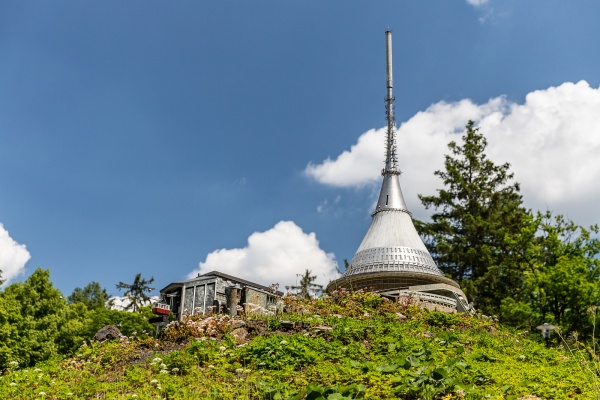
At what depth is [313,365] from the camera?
37.3ft

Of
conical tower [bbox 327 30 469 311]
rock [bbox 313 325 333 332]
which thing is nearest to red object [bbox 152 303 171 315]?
conical tower [bbox 327 30 469 311]

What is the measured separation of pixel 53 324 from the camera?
117 feet

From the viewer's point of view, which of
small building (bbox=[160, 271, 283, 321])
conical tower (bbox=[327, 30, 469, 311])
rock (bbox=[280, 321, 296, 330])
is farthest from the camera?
conical tower (bbox=[327, 30, 469, 311])

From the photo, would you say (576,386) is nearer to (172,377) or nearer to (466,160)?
(172,377)

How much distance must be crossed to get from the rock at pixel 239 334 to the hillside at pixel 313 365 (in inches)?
1.8

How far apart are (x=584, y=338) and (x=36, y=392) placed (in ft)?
82.0

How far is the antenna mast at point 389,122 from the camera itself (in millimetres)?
36781

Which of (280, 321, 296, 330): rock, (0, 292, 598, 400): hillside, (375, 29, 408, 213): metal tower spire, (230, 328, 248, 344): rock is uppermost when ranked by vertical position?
(375, 29, 408, 213): metal tower spire

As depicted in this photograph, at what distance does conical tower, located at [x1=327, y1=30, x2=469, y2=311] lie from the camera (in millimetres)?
30031

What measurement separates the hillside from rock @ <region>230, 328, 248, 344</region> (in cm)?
5

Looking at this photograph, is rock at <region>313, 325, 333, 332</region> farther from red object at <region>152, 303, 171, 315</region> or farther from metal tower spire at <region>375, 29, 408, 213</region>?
metal tower spire at <region>375, 29, 408, 213</region>

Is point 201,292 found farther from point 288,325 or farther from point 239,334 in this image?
point 239,334

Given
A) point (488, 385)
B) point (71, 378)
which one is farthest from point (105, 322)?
point (488, 385)

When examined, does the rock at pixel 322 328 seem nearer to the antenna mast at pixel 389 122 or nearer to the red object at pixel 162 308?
the red object at pixel 162 308
